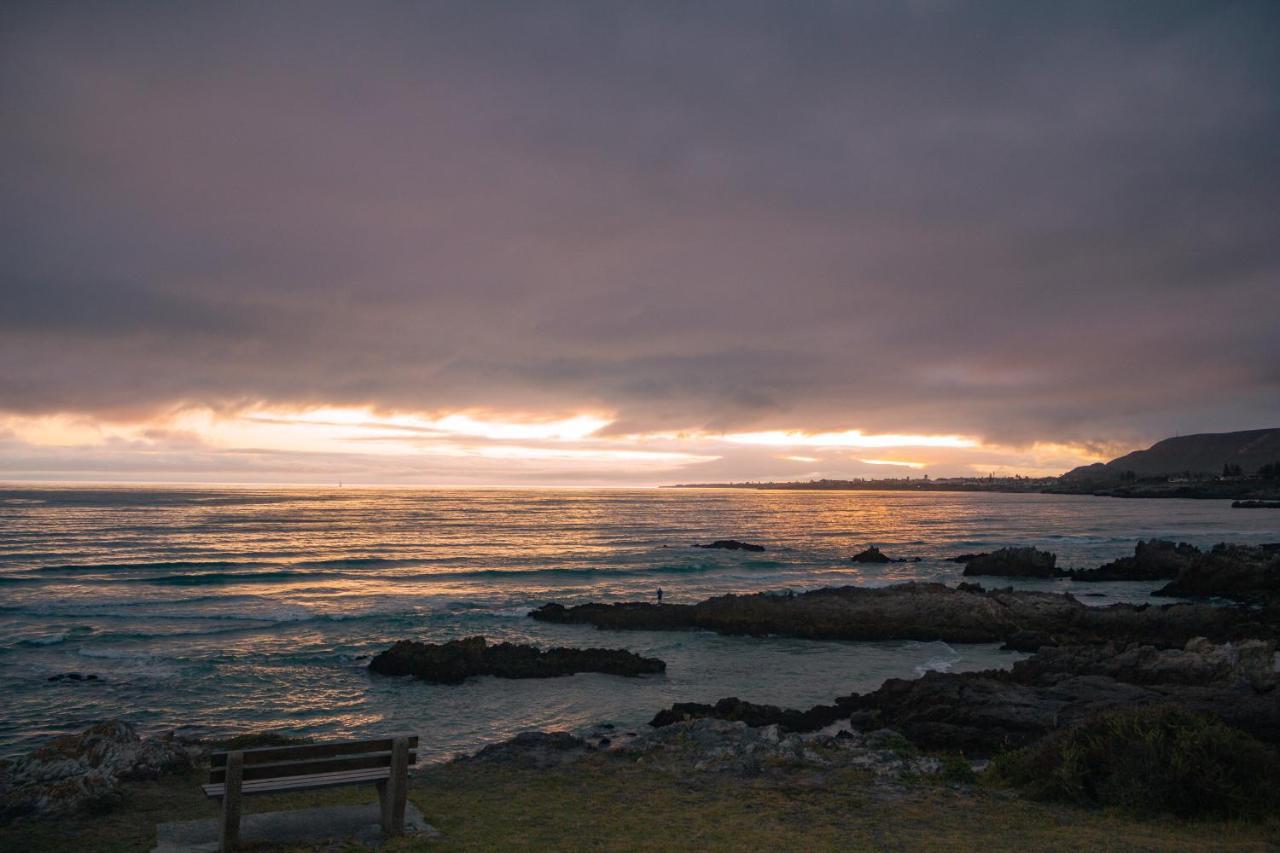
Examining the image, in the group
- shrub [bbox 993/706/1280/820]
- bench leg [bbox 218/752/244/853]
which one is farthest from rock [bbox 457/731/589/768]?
shrub [bbox 993/706/1280/820]

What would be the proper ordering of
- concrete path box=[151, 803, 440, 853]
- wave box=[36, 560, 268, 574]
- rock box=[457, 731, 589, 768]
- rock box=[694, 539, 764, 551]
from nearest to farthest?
1. concrete path box=[151, 803, 440, 853]
2. rock box=[457, 731, 589, 768]
3. wave box=[36, 560, 268, 574]
4. rock box=[694, 539, 764, 551]

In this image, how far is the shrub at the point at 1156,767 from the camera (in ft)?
28.3

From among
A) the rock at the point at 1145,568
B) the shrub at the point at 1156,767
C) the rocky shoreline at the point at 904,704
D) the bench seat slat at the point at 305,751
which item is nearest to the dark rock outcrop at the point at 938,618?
the rocky shoreline at the point at 904,704

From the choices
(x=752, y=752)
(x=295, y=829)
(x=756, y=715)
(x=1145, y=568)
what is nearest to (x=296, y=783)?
(x=295, y=829)

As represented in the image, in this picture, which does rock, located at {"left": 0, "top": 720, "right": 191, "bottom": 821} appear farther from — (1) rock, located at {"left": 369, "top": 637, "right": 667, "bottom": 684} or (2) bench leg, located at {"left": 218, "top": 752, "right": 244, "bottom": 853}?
(1) rock, located at {"left": 369, "top": 637, "right": 667, "bottom": 684}

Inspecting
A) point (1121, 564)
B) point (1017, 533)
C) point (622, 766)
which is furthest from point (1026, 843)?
point (1017, 533)

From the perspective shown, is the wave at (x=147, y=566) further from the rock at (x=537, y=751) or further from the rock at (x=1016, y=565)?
the rock at (x=1016, y=565)

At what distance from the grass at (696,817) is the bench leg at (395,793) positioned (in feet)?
0.76

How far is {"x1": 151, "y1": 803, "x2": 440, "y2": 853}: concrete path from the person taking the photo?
8094 mm

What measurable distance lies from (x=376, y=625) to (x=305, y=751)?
23.6 m

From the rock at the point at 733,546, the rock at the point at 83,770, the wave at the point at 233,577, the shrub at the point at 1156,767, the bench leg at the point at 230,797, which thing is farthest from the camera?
the rock at the point at 733,546

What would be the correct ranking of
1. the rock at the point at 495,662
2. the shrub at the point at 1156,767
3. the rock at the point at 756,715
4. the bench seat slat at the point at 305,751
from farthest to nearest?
the rock at the point at 495,662
the rock at the point at 756,715
the shrub at the point at 1156,767
the bench seat slat at the point at 305,751

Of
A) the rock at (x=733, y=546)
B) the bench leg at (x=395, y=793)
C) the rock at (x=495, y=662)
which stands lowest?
the rock at (x=733, y=546)

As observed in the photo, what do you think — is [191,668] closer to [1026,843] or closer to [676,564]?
[1026,843]
